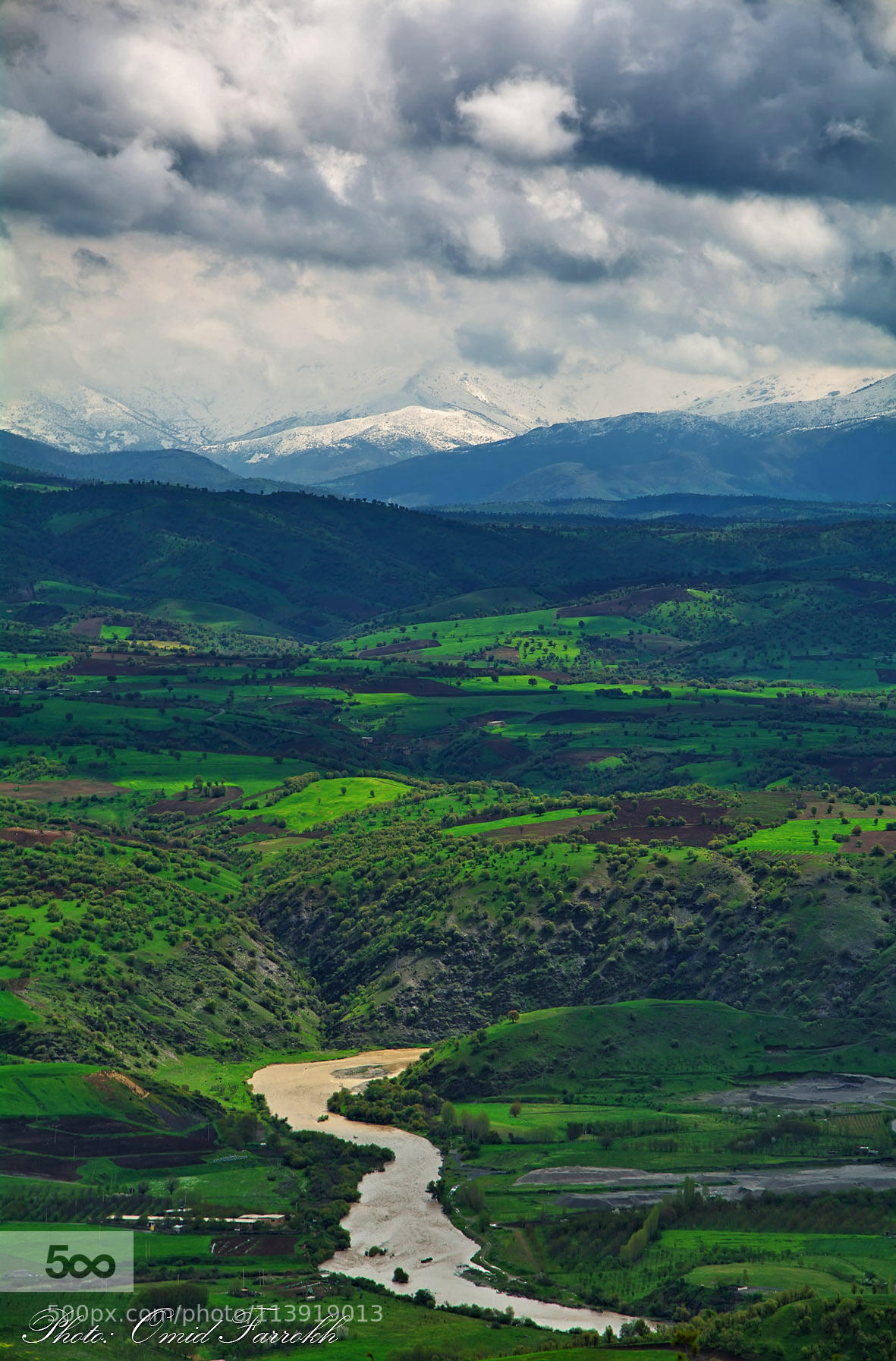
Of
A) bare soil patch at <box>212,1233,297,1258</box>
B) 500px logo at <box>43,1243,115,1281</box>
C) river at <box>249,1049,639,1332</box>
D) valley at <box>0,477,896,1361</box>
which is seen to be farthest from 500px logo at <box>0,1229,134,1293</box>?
river at <box>249,1049,639,1332</box>

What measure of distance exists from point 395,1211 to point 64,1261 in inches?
1132

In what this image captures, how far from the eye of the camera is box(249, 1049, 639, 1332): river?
117750 mm

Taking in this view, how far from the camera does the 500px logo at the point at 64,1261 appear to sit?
112062 millimetres

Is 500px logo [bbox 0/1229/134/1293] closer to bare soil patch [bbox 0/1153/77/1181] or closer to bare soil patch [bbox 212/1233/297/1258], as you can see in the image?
bare soil patch [bbox 212/1233/297/1258]

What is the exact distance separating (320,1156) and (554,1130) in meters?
20.4

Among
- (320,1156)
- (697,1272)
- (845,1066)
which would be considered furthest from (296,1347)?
(845,1066)

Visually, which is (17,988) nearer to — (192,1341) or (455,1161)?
(455,1161)

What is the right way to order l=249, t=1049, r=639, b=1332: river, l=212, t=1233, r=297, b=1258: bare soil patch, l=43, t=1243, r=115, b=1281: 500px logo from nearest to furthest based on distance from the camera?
l=43, t=1243, r=115, b=1281: 500px logo, l=249, t=1049, r=639, b=1332: river, l=212, t=1233, r=297, b=1258: bare soil patch

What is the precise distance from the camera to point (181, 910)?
197375mm

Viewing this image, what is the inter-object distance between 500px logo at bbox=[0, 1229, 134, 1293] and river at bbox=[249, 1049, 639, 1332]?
14.7 m

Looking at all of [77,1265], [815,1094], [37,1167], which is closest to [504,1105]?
[815,1094]

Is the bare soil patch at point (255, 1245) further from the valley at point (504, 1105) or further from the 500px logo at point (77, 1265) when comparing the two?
the 500px logo at point (77, 1265)

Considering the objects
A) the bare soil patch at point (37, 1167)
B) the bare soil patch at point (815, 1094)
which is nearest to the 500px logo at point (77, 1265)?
the bare soil patch at point (37, 1167)

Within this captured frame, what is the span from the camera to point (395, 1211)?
134 meters
